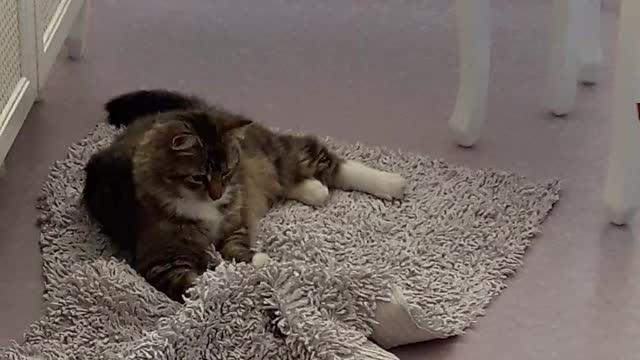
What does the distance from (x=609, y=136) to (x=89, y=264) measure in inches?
38.6

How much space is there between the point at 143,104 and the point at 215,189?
1.25 ft

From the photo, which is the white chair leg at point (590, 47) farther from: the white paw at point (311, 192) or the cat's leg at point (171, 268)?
the cat's leg at point (171, 268)

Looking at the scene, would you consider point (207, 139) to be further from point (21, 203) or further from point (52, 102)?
point (52, 102)

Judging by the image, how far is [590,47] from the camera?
7.79 ft

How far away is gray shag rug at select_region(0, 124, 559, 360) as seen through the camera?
1587 millimetres

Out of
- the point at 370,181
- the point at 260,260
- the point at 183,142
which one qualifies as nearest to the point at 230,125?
the point at 183,142

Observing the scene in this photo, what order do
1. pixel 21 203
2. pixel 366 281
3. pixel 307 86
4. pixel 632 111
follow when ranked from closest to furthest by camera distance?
pixel 366 281 → pixel 632 111 → pixel 21 203 → pixel 307 86

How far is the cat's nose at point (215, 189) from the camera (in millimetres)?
1716

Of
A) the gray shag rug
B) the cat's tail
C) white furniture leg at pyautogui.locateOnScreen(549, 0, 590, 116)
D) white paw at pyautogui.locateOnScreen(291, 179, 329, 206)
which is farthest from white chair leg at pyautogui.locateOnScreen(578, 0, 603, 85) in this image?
the cat's tail

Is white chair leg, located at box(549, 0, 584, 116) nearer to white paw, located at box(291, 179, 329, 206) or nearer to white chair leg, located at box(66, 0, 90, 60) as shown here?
white paw, located at box(291, 179, 329, 206)

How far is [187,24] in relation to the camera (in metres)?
2.58

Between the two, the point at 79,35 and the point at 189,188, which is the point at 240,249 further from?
the point at 79,35

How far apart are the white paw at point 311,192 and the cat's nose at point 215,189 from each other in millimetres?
246

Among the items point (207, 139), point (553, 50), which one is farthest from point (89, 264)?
point (553, 50)
